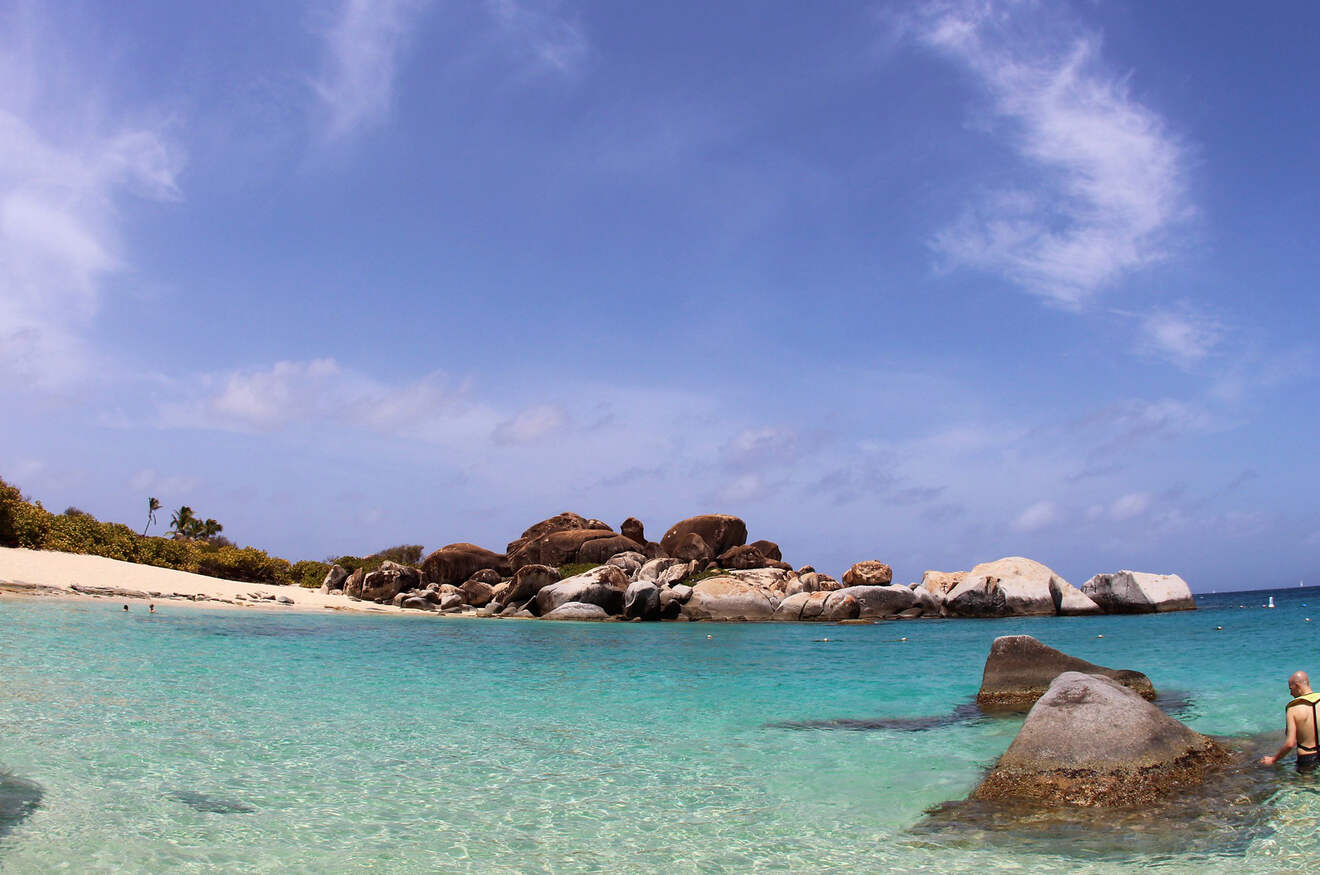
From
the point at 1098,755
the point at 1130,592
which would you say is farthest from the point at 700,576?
the point at 1098,755

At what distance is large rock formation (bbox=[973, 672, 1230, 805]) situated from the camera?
8695 millimetres

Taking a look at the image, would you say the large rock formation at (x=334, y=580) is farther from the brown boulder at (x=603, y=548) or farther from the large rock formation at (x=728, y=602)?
the large rock formation at (x=728, y=602)

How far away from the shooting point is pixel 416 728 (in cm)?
1294

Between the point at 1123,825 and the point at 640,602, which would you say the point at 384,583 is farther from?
the point at 1123,825

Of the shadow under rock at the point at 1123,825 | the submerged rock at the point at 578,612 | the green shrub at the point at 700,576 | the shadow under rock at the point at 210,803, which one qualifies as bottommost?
the submerged rock at the point at 578,612

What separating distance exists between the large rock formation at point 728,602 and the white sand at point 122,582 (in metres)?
16.8

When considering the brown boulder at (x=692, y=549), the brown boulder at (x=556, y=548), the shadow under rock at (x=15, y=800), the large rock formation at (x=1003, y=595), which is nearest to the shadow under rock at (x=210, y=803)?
the shadow under rock at (x=15, y=800)

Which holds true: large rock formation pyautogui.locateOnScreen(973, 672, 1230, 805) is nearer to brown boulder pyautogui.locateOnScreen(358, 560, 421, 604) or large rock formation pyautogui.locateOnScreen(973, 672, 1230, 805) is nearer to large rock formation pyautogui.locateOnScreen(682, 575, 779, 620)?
large rock formation pyautogui.locateOnScreen(682, 575, 779, 620)

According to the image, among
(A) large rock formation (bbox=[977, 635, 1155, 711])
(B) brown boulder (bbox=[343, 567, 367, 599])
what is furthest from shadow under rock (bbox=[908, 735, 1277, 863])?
(B) brown boulder (bbox=[343, 567, 367, 599])

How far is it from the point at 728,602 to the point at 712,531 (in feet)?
39.0

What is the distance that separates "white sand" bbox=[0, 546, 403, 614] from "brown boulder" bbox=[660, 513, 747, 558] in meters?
19.2

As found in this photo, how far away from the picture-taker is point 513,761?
35.6 ft

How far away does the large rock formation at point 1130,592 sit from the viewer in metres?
49.2

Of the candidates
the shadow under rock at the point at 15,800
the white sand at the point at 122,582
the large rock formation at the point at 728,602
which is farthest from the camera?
the large rock formation at the point at 728,602
